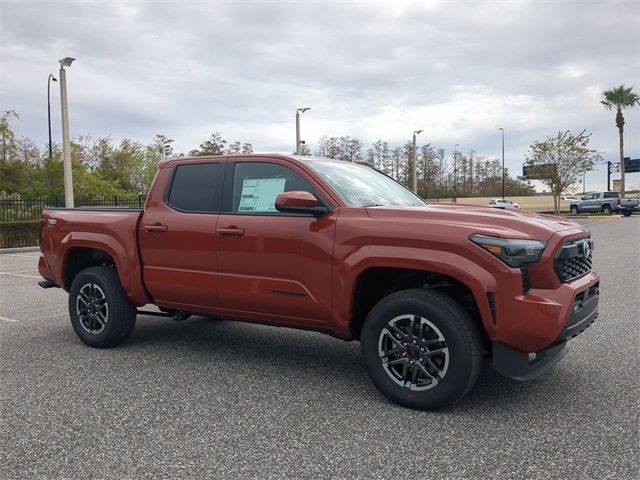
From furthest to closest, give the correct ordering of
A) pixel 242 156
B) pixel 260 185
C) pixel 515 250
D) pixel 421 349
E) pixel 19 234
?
pixel 19 234 < pixel 242 156 < pixel 260 185 < pixel 421 349 < pixel 515 250

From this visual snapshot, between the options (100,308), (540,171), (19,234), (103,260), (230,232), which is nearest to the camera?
(230,232)

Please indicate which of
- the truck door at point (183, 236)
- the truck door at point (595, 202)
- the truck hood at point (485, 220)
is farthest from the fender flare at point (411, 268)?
the truck door at point (595, 202)

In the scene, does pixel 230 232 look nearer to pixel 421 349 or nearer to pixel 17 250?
pixel 421 349

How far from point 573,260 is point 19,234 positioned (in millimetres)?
19316

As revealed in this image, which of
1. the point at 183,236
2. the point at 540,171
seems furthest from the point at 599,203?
the point at 183,236

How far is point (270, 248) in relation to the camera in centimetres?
418

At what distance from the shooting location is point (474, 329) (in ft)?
11.6

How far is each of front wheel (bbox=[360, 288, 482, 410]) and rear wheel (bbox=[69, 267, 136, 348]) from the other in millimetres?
2551

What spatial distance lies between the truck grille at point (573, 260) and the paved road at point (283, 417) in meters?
0.90

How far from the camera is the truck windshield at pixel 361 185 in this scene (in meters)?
4.26

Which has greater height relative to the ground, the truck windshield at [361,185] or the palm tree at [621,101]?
the palm tree at [621,101]

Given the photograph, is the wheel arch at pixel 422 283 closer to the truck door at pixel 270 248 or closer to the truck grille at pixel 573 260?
the truck door at pixel 270 248

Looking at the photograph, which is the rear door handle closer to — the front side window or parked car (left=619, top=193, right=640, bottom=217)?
the front side window

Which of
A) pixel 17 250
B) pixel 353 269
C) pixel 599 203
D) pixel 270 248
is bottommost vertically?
pixel 17 250
